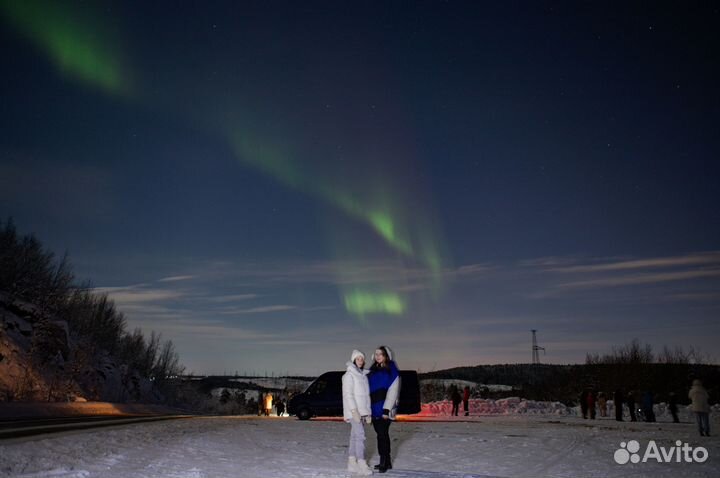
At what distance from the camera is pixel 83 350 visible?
55250mm

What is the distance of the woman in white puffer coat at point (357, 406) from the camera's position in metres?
10.2

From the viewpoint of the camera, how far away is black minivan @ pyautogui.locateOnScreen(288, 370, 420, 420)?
29.7 m

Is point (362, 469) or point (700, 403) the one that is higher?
point (700, 403)

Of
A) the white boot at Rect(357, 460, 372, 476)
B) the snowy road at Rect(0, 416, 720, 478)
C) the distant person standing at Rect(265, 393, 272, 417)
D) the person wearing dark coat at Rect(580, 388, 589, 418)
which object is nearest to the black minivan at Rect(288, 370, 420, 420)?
the person wearing dark coat at Rect(580, 388, 589, 418)

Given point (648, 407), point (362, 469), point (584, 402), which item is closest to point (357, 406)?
point (362, 469)

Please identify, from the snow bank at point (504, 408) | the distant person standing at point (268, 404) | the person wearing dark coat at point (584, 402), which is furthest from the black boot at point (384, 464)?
the distant person standing at point (268, 404)

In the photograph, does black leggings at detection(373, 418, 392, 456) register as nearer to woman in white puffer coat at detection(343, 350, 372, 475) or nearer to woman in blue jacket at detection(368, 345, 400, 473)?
woman in blue jacket at detection(368, 345, 400, 473)

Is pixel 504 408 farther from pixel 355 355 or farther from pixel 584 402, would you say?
pixel 355 355

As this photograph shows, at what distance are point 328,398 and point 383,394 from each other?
65.6 feet

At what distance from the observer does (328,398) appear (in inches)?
1174

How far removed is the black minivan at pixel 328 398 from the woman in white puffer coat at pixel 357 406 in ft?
63.4

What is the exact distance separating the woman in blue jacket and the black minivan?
19.2m

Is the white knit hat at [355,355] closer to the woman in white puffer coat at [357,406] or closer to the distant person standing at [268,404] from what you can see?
the woman in white puffer coat at [357,406]

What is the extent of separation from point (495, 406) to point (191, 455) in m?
38.7
